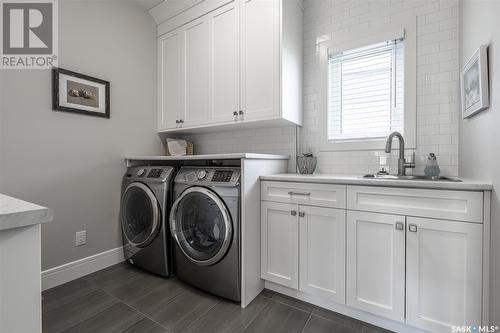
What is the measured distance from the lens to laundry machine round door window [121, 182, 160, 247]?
2.06 metres

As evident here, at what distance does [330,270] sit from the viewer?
1.56 meters

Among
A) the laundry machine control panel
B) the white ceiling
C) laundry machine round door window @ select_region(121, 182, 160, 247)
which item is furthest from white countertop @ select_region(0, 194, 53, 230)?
the white ceiling

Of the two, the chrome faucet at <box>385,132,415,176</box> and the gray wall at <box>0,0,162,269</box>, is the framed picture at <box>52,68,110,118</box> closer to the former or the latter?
the gray wall at <box>0,0,162,269</box>

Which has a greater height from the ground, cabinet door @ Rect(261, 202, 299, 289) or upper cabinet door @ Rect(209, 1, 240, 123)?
upper cabinet door @ Rect(209, 1, 240, 123)

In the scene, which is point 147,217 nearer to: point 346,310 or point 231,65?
point 231,65

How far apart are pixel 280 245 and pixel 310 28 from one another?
200 centimetres

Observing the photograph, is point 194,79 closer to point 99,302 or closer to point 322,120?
point 322,120

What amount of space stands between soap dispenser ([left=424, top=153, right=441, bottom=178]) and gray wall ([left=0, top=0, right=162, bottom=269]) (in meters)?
2.60

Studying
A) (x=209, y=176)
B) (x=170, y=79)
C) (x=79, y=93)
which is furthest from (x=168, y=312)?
(x=170, y=79)

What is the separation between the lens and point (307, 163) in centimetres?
208

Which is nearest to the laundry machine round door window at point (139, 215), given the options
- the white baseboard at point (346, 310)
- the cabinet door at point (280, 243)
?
Result: the cabinet door at point (280, 243)

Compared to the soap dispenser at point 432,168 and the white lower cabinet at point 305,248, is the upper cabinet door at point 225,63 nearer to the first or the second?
the white lower cabinet at point 305,248

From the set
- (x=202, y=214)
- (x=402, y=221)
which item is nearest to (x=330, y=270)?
(x=402, y=221)

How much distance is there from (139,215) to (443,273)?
7.63ft
